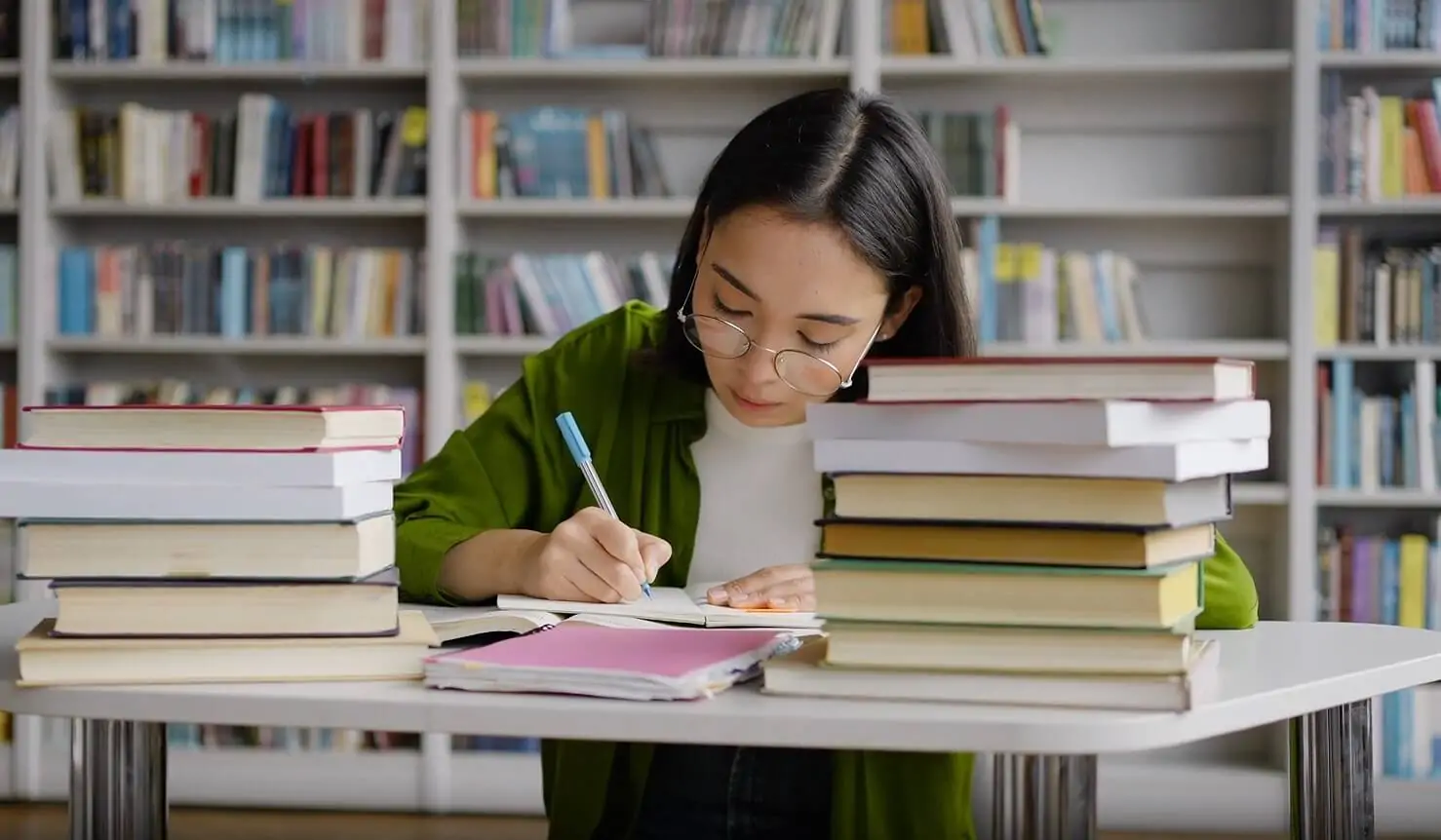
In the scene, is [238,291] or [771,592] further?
[238,291]

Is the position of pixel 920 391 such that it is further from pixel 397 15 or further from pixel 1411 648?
pixel 397 15

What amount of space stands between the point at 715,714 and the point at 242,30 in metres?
3.01

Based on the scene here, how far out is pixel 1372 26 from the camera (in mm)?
3264

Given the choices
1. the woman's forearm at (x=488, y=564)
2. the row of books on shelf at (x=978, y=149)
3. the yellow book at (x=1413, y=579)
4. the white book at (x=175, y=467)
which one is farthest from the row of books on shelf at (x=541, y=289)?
the white book at (x=175, y=467)

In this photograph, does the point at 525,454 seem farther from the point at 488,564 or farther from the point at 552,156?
→ the point at 552,156

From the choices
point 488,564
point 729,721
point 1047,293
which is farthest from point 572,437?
point 1047,293

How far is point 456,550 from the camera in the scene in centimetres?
138

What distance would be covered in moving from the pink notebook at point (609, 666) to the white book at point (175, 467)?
0.14 m

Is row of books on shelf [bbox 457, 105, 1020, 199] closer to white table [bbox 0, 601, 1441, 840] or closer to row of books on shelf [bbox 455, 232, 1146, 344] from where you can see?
row of books on shelf [bbox 455, 232, 1146, 344]

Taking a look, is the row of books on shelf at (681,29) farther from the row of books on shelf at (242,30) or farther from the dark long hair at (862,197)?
the dark long hair at (862,197)

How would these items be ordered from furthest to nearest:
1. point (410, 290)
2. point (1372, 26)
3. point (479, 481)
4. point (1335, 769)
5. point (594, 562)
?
point (410, 290), point (1372, 26), point (479, 481), point (594, 562), point (1335, 769)

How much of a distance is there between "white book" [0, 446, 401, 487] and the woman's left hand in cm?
42

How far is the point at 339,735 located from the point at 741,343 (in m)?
2.30

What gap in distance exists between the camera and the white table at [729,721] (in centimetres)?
83
